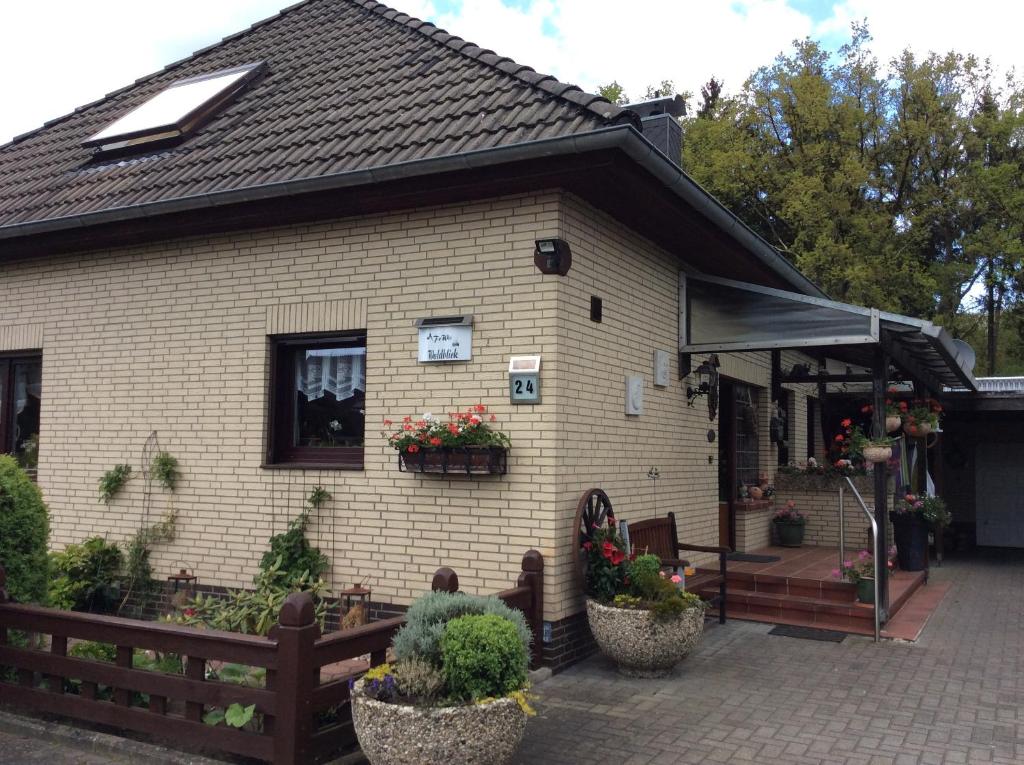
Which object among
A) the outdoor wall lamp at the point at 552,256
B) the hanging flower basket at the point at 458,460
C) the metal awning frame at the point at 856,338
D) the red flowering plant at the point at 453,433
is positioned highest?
the outdoor wall lamp at the point at 552,256

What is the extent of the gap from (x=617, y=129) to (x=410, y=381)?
250 cm

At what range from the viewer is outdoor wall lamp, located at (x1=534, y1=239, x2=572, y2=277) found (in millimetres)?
6254

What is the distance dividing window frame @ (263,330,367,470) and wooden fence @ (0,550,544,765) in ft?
6.97

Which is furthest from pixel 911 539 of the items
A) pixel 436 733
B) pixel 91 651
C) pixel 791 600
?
pixel 91 651

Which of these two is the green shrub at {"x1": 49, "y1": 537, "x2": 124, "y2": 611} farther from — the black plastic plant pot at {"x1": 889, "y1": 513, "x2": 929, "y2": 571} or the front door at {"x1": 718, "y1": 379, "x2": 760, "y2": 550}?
the black plastic plant pot at {"x1": 889, "y1": 513, "x2": 929, "y2": 571}

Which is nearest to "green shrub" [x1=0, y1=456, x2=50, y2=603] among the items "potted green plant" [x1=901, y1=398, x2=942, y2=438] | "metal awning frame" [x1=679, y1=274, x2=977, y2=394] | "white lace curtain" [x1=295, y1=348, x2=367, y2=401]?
"white lace curtain" [x1=295, y1=348, x2=367, y2=401]

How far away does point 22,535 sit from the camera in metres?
5.72

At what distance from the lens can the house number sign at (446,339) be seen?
21.6ft

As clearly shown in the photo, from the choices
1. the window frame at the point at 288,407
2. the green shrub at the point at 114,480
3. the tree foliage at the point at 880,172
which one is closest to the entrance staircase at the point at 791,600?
the window frame at the point at 288,407

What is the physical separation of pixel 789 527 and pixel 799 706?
636 centimetres

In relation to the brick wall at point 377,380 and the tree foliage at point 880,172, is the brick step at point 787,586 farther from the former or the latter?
the tree foliage at point 880,172

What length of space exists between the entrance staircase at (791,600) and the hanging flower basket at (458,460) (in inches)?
88.8

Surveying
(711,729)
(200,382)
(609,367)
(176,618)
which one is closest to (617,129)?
(609,367)

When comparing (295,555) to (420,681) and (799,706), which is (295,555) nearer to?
(420,681)
